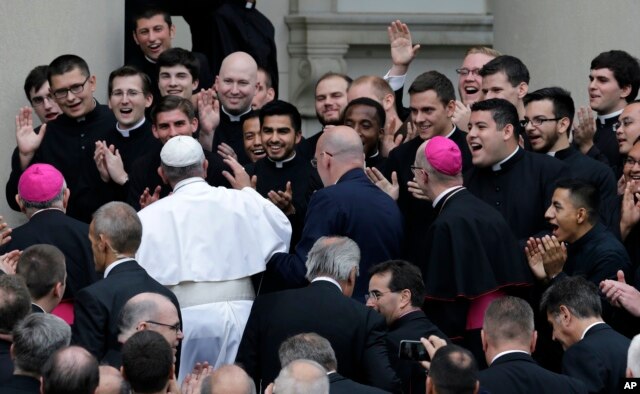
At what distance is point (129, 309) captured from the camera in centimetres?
761

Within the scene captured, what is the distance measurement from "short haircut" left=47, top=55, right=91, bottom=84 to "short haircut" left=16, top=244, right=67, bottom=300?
2679 mm

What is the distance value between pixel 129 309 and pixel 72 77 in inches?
132

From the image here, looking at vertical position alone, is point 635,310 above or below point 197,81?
below

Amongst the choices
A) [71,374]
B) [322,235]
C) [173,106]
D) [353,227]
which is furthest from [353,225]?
[71,374]

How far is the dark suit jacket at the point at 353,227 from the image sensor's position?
9.06 meters

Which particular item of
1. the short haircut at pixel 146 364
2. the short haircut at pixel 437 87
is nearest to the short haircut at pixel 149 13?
the short haircut at pixel 437 87

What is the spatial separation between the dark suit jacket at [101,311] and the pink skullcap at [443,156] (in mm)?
1855

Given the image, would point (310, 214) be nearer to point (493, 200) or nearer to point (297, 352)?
point (493, 200)

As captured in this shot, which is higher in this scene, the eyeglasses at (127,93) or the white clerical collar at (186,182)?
the eyeglasses at (127,93)

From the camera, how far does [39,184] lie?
29.9 feet

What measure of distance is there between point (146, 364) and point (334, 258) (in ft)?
5.63

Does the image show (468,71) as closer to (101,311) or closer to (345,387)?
(101,311)

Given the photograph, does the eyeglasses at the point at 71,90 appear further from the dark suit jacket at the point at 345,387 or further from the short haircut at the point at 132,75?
the dark suit jacket at the point at 345,387

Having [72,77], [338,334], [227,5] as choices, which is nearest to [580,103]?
[227,5]
